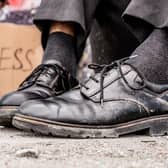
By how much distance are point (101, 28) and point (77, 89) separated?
1.74 feet

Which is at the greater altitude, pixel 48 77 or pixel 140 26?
pixel 140 26

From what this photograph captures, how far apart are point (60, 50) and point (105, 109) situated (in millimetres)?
321

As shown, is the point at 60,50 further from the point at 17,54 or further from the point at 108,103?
the point at 17,54

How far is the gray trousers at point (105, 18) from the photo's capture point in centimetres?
133

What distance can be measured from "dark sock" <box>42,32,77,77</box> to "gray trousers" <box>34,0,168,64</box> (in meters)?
0.03

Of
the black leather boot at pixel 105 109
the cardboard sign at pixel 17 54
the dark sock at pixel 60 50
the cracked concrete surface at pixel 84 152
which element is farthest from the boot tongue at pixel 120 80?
the cardboard sign at pixel 17 54

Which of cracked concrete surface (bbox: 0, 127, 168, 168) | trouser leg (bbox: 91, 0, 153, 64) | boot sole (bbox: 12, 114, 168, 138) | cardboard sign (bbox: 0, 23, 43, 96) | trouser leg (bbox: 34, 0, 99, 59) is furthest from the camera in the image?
cardboard sign (bbox: 0, 23, 43, 96)

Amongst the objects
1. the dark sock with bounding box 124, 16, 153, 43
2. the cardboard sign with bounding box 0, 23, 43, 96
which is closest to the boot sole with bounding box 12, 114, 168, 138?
the dark sock with bounding box 124, 16, 153, 43

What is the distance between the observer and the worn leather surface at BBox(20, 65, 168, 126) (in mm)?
1220

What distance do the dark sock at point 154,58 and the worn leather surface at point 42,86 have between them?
8.9 inches

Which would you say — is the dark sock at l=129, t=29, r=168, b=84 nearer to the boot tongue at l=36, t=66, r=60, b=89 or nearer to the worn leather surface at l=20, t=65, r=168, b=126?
the worn leather surface at l=20, t=65, r=168, b=126

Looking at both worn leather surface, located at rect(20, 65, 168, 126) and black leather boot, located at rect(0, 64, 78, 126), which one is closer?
worn leather surface, located at rect(20, 65, 168, 126)

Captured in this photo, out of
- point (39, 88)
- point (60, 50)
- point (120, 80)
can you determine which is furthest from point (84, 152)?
point (60, 50)

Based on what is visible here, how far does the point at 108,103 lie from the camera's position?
4.11 ft
